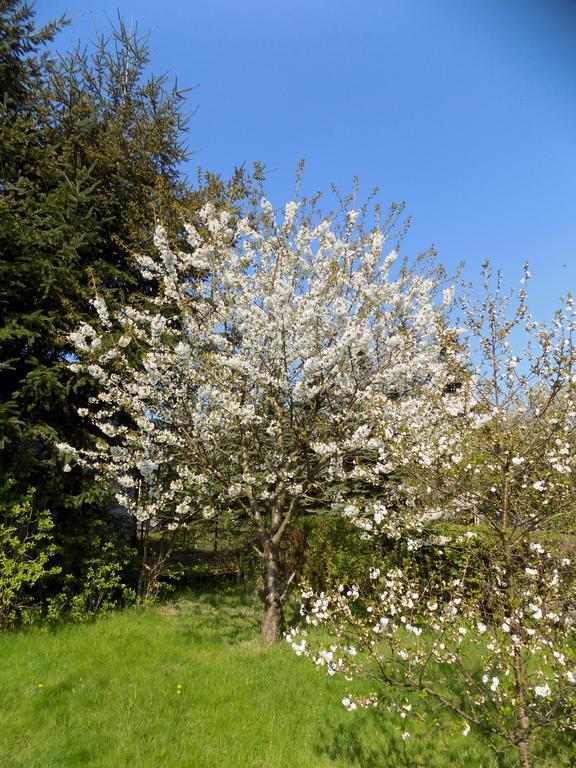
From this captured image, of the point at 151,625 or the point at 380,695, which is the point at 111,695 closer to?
the point at 151,625

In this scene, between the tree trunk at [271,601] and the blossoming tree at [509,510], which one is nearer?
the blossoming tree at [509,510]

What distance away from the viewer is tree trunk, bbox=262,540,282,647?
6035mm

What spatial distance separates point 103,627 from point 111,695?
1984 millimetres

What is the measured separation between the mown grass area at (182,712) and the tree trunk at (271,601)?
277 mm

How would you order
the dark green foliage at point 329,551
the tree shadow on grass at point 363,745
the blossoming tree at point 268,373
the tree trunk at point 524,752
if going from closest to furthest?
1. the tree trunk at point 524,752
2. the tree shadow on grass at point 363,745
3. the blossoming tree at point 268,373
4. the dark green foliage at point 329,551

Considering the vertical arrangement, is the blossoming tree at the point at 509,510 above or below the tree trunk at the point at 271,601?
above

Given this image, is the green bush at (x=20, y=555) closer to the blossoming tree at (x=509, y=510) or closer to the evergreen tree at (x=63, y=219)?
the evergreen tree at (x=63, y=219)

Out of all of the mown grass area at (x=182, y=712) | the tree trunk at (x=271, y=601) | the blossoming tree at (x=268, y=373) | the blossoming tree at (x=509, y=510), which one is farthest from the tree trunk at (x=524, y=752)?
the tree trunk at (x=271, y=601)

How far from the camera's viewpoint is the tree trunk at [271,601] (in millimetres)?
Answer: 6035

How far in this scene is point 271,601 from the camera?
20.4ft

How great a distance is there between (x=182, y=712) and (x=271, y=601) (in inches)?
90.8

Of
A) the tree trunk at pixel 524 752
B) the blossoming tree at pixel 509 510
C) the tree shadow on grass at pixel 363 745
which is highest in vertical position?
the blossoming tree at pixel 509 510

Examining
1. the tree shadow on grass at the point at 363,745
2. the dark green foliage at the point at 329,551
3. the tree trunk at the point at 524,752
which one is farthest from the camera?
the dark green foliage at the point at 329,551

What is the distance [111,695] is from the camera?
4.25 meters
